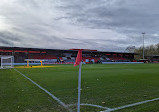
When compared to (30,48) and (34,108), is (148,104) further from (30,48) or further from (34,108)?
(30,48)

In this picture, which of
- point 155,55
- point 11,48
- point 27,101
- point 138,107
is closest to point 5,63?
point 11,48

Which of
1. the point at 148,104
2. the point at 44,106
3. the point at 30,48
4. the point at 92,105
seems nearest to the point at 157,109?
the point at 148,104

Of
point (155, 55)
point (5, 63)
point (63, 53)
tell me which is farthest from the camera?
point (155, 55)

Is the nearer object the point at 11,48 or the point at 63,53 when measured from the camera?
the point at 11,48

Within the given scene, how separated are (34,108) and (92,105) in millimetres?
1861

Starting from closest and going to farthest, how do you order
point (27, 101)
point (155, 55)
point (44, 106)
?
1. point (44, 106)
2. point (27, 101)
3. point (155, 55)

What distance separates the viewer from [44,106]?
15.2 ft

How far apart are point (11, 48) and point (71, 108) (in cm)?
5621

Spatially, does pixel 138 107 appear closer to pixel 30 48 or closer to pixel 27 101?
pixel 27 101

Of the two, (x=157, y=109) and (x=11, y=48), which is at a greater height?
(x=11, y=48)

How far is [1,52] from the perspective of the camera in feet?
177

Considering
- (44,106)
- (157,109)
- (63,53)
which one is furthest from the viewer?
(63,53)

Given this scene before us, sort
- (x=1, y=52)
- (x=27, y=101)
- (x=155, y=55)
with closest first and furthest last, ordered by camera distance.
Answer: (x=27, y=101), (x=1, y=52), (x=155, y=55)

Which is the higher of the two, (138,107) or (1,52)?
(1,52)
